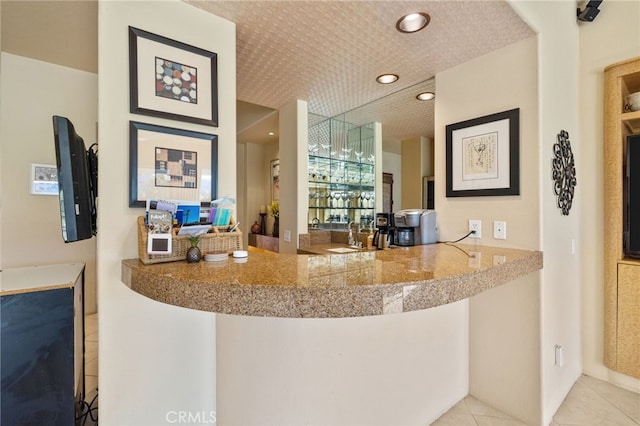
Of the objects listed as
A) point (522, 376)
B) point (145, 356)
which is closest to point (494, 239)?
point (522, 376)

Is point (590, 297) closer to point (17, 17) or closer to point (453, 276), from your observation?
point (453, 276)

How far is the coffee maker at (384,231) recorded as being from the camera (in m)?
2.35

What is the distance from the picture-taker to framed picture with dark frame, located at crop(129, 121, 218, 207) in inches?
51.0

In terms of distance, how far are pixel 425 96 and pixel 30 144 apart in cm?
375

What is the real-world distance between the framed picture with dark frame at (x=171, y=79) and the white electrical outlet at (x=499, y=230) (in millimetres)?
1749

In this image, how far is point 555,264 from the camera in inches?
74.0

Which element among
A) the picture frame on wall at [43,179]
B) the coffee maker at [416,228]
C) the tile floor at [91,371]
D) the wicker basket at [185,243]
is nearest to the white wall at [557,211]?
the coffee maker at [416,228]

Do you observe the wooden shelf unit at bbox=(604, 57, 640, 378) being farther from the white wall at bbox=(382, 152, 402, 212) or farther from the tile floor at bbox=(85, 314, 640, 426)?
the white wall at bbox=(382, 152, 402, 212)

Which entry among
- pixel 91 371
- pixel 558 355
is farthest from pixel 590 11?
pixel 91 371

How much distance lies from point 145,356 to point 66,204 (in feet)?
2.34

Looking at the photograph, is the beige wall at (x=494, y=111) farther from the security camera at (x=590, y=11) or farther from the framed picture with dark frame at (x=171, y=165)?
the framed picture with dark frame at (x=171, y=165)

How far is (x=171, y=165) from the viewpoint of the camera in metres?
1.39

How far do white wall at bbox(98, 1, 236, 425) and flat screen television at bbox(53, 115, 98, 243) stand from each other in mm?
58

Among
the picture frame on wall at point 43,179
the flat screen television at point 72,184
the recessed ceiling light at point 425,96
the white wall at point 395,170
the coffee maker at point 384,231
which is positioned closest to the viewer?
the flat screen television at point 72,184
